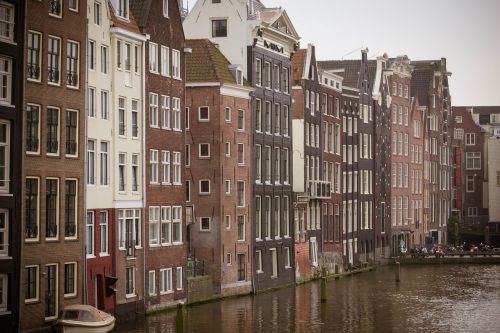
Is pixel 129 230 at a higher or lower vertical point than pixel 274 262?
higher

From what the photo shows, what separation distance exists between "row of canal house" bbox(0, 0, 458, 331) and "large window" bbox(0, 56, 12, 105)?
7 centimetres

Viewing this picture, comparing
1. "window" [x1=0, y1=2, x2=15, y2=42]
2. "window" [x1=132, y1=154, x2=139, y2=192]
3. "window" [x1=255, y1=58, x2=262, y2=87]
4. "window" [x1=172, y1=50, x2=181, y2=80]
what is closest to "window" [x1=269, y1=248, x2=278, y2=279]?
→ "window" [x1=255, y1=58, x2=262, y2=87]

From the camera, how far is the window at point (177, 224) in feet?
196

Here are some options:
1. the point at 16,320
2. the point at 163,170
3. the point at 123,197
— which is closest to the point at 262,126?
the point at 163,170

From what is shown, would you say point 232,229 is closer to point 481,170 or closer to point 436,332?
point 436,332

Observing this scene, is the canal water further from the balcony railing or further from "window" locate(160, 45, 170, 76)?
"window" locate(160, 45, 170, 76)

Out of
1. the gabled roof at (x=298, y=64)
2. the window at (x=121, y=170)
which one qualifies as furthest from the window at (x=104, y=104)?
the gabled roof at (x=298, y=64)

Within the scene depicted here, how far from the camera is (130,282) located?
54.5 m

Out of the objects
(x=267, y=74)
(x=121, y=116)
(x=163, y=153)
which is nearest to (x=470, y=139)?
(x=267, y=74)

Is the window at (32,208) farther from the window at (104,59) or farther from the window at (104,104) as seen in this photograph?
the window at (104,59)

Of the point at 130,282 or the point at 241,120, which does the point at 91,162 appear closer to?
the point at 130,282

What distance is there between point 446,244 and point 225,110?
6146 cm

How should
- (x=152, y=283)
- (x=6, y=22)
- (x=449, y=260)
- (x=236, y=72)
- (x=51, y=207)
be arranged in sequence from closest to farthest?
1. (x=6, y=22)
2. (x=51, y=207)
3. (x=152, y=283)
4. (x=236, y=72)
5. (x=449, y=260)

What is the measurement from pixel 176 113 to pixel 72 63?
37.5ft
